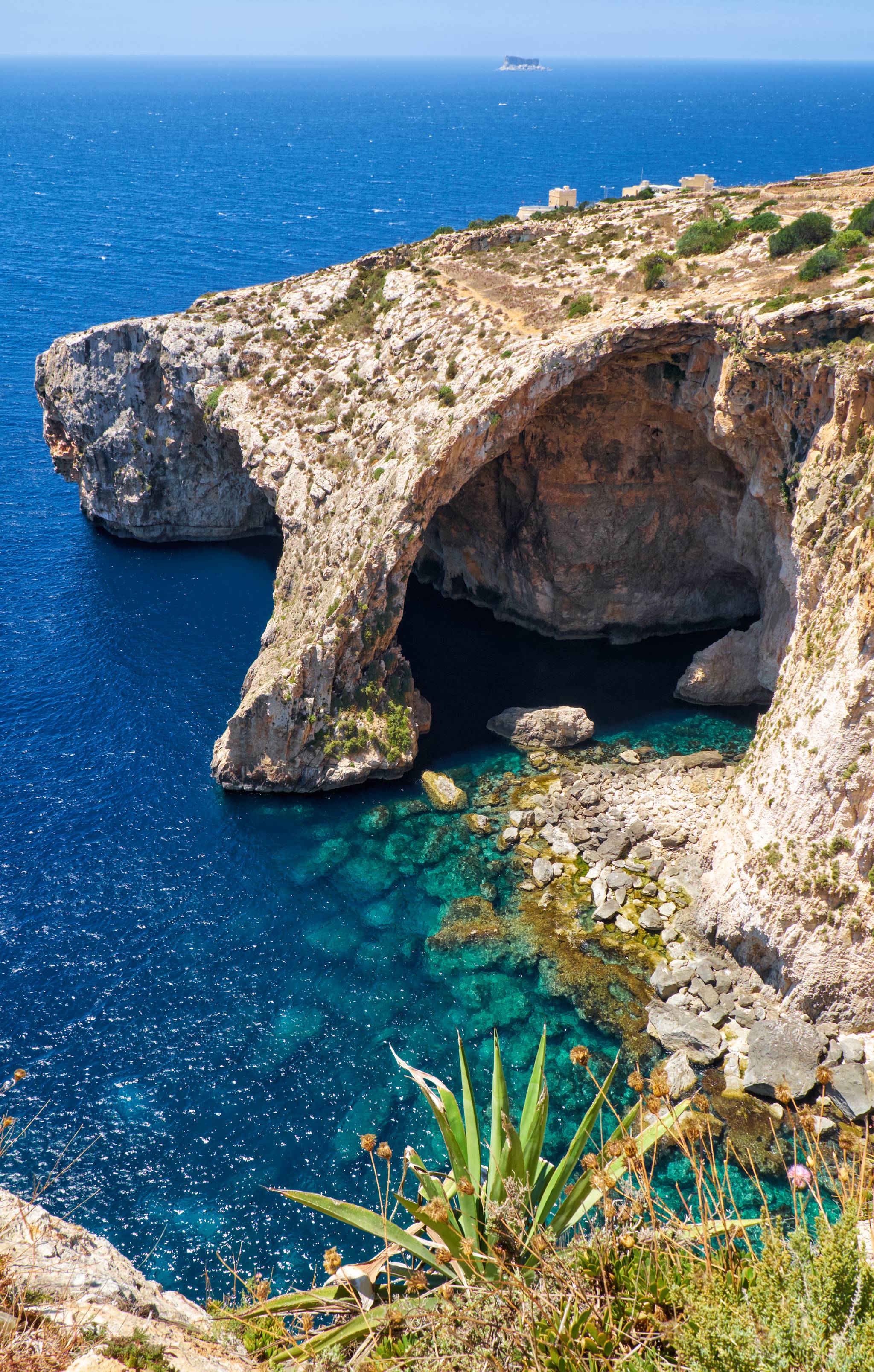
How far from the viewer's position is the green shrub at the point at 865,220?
1438 inches

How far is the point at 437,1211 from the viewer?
13.0m

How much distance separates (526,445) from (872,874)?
2733cm

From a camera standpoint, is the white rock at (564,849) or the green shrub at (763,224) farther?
the green shrub at (763,224)

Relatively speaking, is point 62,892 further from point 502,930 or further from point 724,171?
point 724,171

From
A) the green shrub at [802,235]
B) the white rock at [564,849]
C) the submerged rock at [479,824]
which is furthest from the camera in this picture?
the green shrub at [802,235]

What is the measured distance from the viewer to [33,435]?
75.7m

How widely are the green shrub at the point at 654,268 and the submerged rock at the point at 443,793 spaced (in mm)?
23200

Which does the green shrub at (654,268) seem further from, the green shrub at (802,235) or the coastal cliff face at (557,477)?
the green shrub at (802,235)

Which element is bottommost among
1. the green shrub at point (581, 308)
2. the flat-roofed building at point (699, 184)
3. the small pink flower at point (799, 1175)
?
the small pink flower at point (799, 1175)

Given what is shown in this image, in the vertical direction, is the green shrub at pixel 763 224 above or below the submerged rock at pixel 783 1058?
above

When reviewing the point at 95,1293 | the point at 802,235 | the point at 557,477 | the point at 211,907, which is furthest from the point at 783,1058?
the point at 802,235

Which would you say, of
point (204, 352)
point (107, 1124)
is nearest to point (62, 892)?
point (107, 1124)

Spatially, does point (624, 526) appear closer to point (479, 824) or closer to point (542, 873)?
point (479, 824)

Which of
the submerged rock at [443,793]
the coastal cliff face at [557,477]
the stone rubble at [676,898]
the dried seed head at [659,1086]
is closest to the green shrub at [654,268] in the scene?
the coastal cliff face at [557,477]
